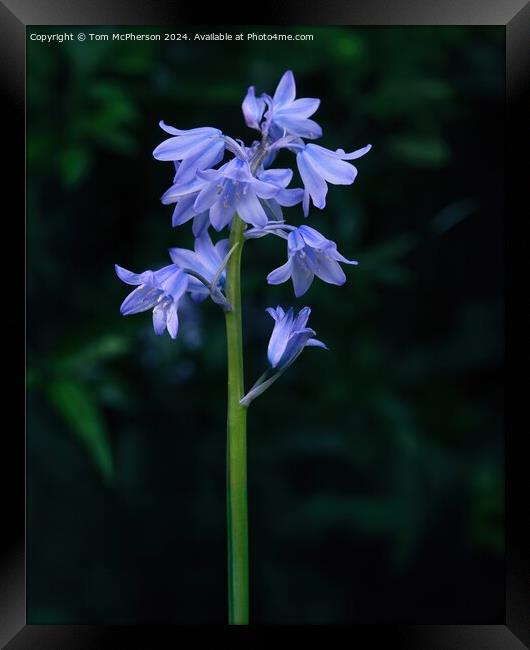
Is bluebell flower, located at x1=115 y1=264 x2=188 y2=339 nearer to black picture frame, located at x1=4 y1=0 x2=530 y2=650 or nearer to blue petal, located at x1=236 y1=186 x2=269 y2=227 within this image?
blue petal, located at x1=236 y1=186 x2=269 y2=227

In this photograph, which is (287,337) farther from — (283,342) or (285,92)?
(285,92)

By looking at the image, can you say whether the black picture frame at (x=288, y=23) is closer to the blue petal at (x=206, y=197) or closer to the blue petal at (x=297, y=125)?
the blue petal at (x=297, y=125)

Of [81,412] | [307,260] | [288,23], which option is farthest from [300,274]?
[81,412]

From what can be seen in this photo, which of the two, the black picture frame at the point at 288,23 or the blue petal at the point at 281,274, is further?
the black picture frame at the point at 288,23

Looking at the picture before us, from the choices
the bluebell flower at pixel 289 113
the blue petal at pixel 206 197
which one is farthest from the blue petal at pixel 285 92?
the blue petal at pixel 206 197

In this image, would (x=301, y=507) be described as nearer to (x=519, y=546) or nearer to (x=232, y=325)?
(x=519, y=546)

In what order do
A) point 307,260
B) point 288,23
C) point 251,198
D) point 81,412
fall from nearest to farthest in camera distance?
1. point 251,198
2. point 307,260
3. point 288,23
4. point 81,412
